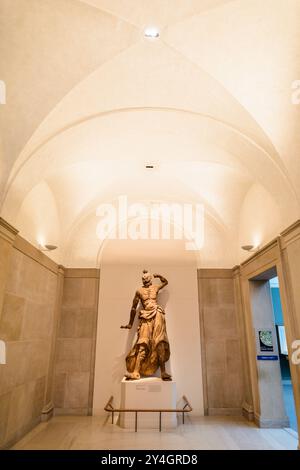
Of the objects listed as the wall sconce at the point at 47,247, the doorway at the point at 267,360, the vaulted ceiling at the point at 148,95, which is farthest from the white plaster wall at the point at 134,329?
the vaulted ceiling at the point at 148,95

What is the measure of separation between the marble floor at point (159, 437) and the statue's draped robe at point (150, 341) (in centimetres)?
121

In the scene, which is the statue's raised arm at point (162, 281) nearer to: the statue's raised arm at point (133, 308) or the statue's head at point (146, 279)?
the statue's head at point (146, 279)

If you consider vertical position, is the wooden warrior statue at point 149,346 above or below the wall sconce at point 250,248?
below

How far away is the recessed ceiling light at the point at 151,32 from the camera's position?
3.22 metres

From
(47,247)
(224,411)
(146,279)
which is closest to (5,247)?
(47,247)

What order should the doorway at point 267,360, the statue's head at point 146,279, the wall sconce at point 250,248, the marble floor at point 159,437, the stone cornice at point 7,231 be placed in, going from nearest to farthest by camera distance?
the stone cornice at point 7,231, the marble floor at point 159,437, the doorway at point 267,360, the wall sconce at point 250,248, the statue's head at point 146,279

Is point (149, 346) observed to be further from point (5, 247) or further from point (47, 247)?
point (5, 247)

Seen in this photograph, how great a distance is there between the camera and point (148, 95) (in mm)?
4141

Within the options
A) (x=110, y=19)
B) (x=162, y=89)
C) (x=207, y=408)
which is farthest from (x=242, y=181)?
(x=207, y=408)

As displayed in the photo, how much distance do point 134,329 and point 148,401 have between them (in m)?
1.84

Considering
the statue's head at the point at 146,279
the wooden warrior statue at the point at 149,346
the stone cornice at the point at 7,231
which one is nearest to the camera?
the stone cornice at the point at 7,231

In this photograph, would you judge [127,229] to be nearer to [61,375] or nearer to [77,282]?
[77,282]

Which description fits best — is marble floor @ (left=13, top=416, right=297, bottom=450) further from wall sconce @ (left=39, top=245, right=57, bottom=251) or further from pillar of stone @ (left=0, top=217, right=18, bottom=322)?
wall sconce @ (left=39, top=245, right=57, bottom=251)

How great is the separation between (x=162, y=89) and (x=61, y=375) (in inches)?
260
